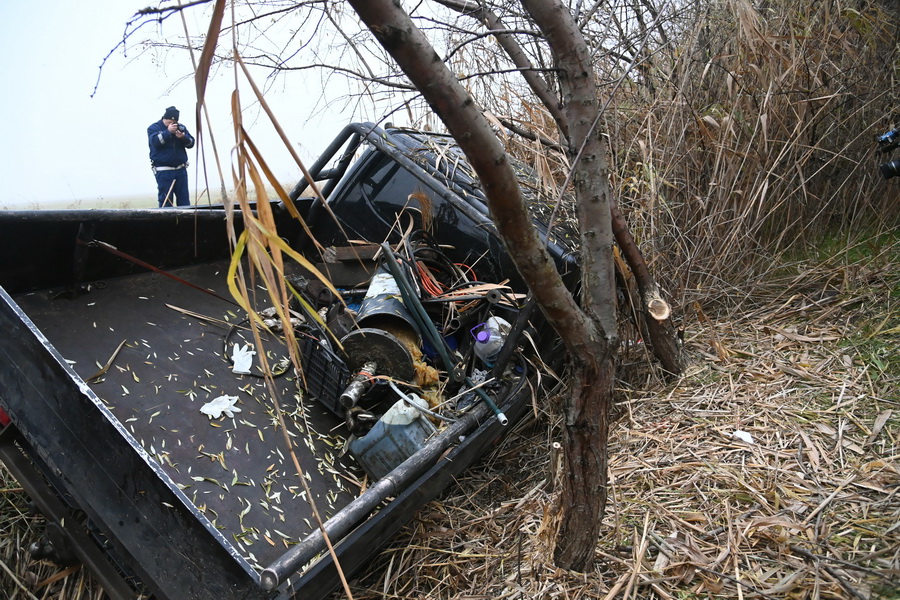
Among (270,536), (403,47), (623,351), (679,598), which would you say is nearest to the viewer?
(403,47)

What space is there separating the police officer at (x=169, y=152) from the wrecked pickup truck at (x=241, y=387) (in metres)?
3.93

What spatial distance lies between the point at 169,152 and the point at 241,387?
5208 millimetres

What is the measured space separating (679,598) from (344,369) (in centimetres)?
155

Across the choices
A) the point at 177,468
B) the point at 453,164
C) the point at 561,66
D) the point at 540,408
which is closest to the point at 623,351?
the point at 540,408

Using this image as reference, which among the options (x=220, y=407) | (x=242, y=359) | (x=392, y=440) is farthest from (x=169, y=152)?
(x=392, y=440)

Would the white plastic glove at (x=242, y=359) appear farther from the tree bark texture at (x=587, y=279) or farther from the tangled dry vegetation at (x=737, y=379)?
the tree bark texture at (x=587, y=279)

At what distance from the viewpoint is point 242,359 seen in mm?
2777

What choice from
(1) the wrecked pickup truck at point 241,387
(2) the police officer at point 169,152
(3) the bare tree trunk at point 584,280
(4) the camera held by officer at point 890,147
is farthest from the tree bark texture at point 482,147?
(2) the police officer at point 169,152

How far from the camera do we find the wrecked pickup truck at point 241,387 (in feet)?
5.68

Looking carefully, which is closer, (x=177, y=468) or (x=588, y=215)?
(x=588, y=215)

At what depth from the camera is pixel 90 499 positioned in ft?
5.74

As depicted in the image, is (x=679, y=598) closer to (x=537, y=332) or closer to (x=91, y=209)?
(x=537, y=332)

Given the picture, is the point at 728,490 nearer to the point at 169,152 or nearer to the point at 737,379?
the point at 737,379

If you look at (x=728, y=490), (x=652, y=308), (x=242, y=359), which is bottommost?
(x=728, y=490)
